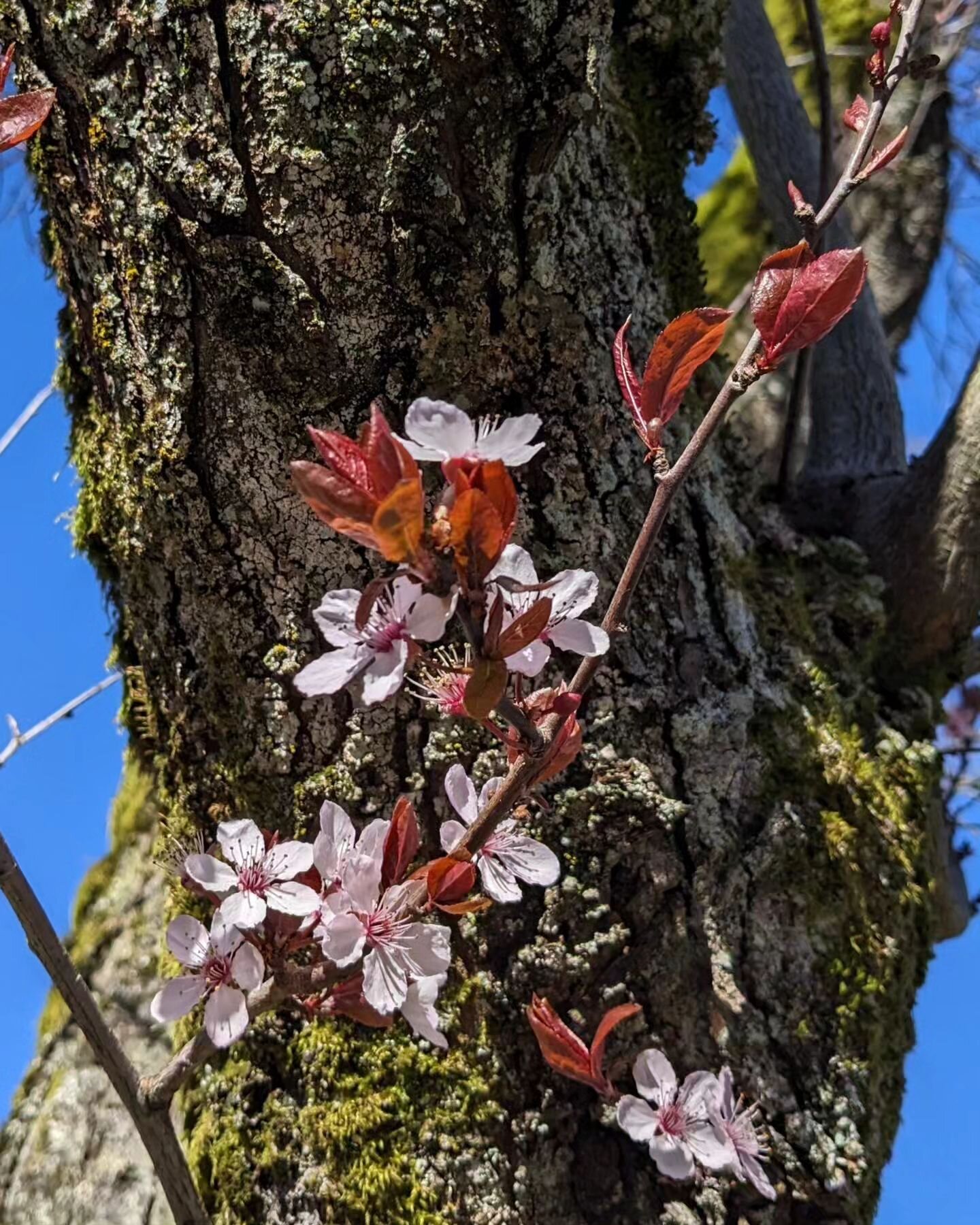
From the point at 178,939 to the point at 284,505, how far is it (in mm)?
375

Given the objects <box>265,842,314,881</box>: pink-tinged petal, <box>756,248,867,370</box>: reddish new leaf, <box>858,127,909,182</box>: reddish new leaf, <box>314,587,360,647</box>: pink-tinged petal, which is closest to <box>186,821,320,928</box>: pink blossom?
<box>265,842,314,881</box>: pink-tinged petal

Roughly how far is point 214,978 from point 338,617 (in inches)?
11.8

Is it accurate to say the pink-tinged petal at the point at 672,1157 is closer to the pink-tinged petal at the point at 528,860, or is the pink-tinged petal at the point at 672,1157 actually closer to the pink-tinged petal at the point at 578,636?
the pink-tinged petal at the point at 528,860

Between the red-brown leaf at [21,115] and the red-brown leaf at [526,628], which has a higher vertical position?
the red-brown leaf at [21,115]

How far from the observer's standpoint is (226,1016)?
66cm

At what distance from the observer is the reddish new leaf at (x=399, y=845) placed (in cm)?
65

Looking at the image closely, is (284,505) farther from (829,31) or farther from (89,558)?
(829,31)

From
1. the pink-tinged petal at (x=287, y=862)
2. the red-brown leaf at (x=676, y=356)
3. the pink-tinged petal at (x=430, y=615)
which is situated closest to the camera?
the pink-tinged petal at (x=430, y=615)

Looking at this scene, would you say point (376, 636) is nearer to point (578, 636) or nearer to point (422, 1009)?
point (578, 636)

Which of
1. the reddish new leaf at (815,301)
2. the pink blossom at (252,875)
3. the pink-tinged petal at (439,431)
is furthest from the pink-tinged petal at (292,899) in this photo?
the reddish new leaf at (815,301)

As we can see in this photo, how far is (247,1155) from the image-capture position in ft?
3.04

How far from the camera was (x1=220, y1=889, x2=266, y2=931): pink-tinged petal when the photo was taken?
2.13 feet

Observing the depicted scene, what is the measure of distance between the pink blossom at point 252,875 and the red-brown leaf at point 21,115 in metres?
0.46

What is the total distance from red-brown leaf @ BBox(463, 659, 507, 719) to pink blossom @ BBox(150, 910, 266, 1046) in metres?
0.29
